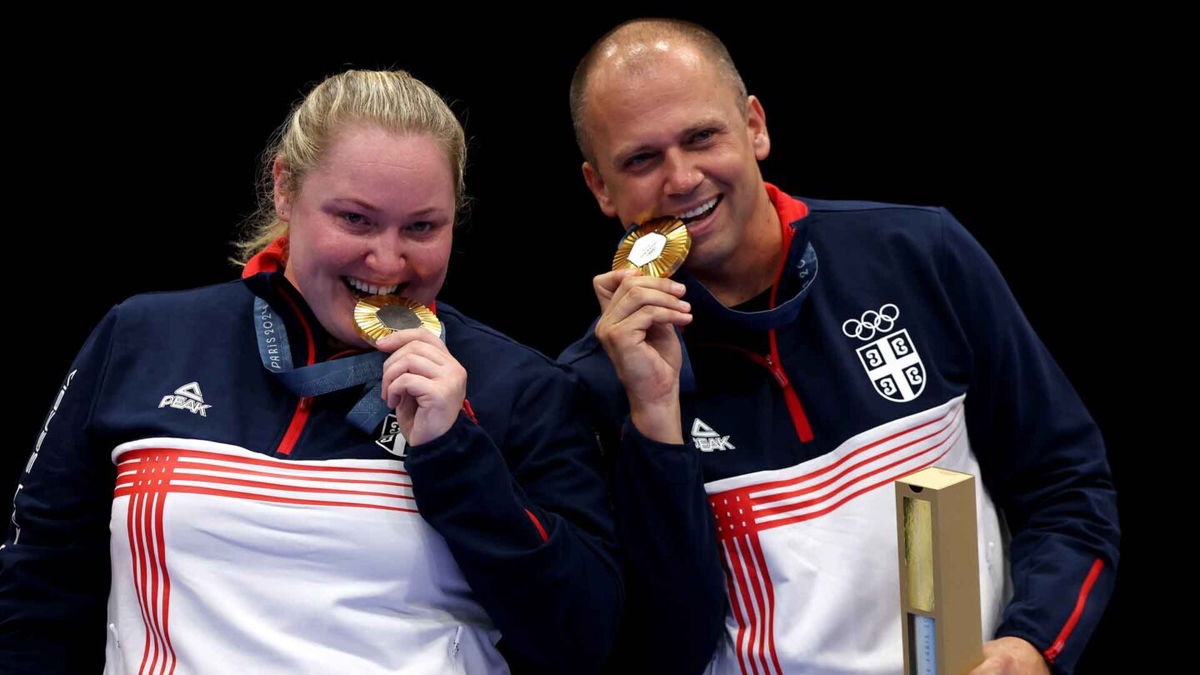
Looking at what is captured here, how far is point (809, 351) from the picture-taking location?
9.37 feet

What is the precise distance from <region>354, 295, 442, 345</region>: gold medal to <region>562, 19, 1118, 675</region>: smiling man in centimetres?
32

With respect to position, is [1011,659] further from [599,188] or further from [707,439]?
[599,188]

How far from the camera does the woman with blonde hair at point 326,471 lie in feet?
8.25

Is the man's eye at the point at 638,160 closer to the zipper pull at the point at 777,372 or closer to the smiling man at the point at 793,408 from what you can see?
the smiling man at the point at 793,408

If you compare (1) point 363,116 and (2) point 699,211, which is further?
(2) point 699,211

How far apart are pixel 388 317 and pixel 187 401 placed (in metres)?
0.39

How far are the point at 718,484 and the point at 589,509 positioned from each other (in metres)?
0.26

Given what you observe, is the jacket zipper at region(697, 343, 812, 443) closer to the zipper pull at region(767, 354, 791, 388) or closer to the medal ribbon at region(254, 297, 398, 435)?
the zipper pull at region(767, 354, 791, 388)

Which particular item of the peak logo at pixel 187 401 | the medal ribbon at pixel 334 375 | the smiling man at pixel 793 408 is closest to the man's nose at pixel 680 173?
the smiling man at pixel 793 408

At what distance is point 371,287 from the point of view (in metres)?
2.67

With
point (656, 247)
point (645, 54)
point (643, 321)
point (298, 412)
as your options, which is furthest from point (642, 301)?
point (298, 412)

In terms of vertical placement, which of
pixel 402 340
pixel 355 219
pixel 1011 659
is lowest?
pixel 1011 659

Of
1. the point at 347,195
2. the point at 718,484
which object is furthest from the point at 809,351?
the point at 347,195

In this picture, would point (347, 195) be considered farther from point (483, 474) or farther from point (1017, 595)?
point (1017, 595)
